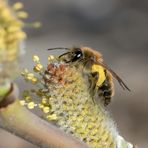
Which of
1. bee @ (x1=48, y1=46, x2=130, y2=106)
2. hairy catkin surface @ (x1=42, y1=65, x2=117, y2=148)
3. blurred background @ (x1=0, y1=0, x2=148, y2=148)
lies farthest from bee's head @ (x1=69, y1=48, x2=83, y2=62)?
blurred background @ (x1=0, y1=0, x2=148, y2=148)

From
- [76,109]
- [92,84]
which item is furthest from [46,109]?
[92,84]

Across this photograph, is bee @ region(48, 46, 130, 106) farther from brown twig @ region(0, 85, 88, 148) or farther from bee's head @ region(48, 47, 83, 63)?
brown twig @ region(0, 85, 88, 148)

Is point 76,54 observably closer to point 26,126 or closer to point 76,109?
point 76,109

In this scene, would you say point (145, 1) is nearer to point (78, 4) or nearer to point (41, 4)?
point (78, 4)

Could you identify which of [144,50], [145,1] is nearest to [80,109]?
[144,50]

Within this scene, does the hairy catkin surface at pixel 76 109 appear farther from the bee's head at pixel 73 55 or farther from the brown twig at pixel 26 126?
the brown twig at pixel 26 126
